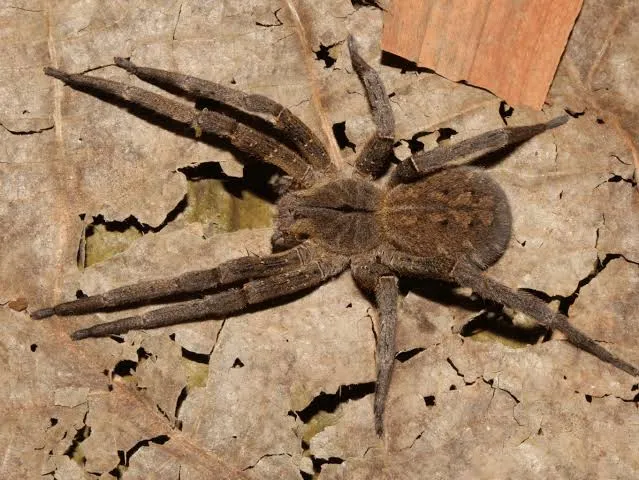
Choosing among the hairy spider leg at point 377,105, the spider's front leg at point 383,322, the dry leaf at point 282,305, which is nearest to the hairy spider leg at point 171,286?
the dry leaf at point 282,305

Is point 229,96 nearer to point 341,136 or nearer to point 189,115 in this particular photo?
point 189,115

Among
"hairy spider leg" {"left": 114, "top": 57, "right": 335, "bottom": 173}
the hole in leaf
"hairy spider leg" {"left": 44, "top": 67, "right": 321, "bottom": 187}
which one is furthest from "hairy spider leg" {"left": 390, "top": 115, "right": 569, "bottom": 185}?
"hairy spider leg" {"left": 44, "top": 67, "right": 321, "bottom": 187}

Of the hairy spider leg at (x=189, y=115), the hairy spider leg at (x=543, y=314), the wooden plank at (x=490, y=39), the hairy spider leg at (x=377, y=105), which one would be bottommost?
the hairy spider leg at (x=543, y=314)

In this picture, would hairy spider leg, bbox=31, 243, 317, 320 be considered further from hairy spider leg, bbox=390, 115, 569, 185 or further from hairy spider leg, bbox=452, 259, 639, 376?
hairy spider leg, bbox=452, 259, 639, 376

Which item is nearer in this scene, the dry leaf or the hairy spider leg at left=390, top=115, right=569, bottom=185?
the dry leaf

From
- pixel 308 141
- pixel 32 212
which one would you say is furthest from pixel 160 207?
pixel 308 141

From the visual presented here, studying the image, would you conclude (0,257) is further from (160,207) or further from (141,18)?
(141,18)

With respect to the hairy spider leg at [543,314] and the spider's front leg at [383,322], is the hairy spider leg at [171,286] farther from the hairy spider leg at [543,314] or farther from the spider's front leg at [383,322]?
the hairy spider leg at [543,314]
